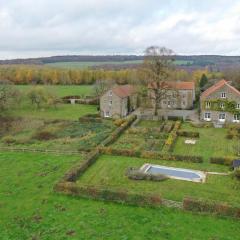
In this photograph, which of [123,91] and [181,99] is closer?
[123,91]

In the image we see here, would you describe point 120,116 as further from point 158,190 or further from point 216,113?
point 158,190

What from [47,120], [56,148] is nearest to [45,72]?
[47,120]

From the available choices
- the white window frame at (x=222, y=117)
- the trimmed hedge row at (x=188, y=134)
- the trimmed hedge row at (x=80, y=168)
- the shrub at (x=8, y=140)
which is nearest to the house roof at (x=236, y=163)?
the trimmed hedge row at (x=188, y=134)

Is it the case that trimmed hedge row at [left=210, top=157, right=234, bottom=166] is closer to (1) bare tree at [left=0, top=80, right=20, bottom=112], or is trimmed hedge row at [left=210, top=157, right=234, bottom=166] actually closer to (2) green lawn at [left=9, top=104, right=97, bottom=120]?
(2) green lawn at [left=9, top=104, right=97, bottom=120]

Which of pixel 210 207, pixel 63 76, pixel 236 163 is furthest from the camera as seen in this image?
pixel 63 76

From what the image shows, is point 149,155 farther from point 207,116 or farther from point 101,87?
point 101,87

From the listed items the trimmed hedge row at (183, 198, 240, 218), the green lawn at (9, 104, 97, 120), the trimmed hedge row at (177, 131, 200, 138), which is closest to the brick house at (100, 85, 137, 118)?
the green lawn at (9, 104, 97, 120)

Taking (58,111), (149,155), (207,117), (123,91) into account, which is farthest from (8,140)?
(207,117)
